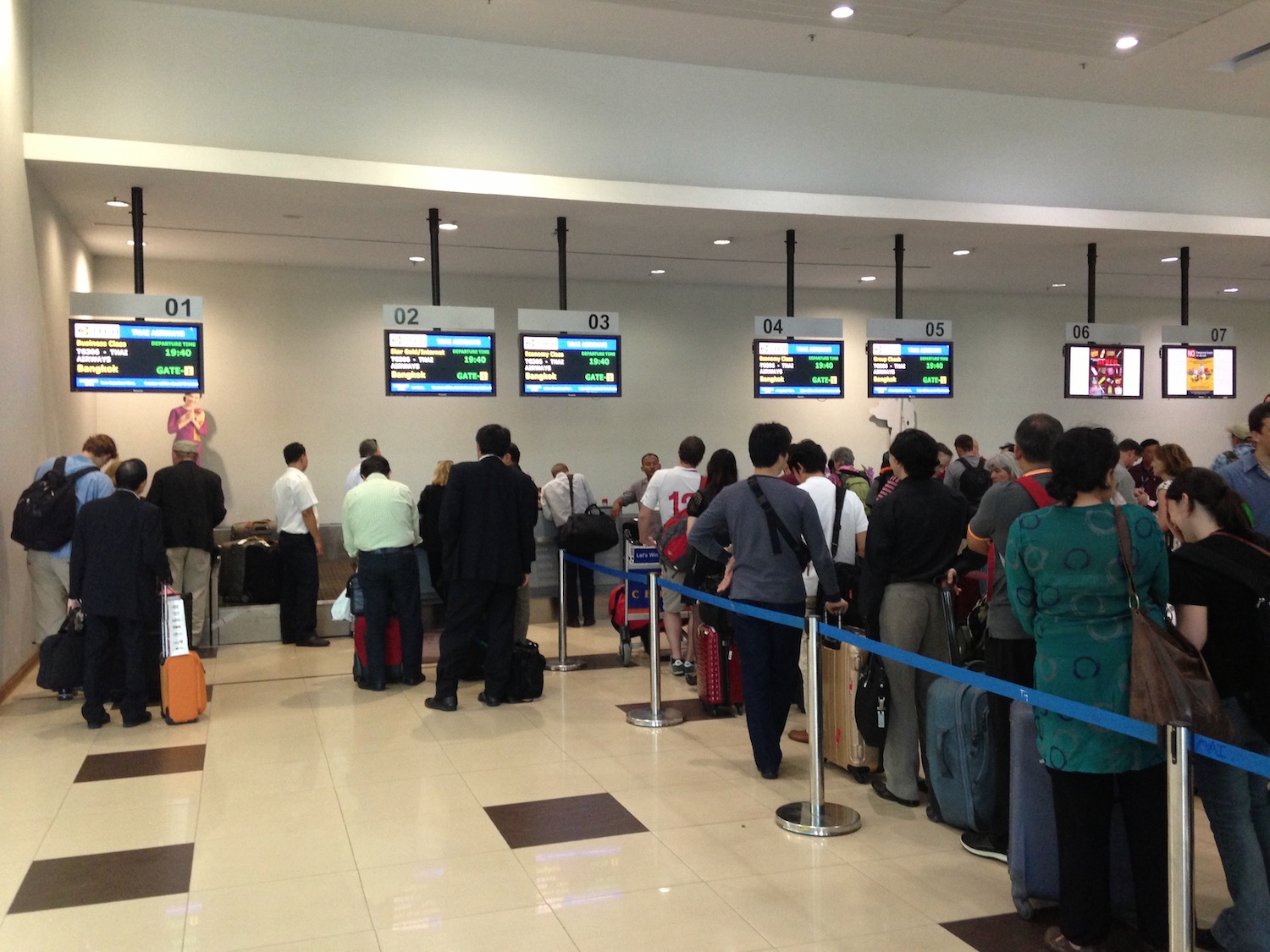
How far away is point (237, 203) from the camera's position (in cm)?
→ 776

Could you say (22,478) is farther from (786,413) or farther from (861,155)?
(786,413)

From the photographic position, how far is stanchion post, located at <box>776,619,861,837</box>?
4254 mm

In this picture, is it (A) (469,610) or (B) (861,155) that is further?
(B) (861,155)

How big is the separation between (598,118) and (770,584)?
4220 mm

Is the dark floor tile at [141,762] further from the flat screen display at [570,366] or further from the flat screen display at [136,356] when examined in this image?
the flat screen display at [570,366]

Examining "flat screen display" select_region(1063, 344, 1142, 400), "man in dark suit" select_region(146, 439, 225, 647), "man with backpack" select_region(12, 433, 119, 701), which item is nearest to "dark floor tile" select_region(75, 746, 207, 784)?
"man with backpack" select_region(12, 433, 119, 701)

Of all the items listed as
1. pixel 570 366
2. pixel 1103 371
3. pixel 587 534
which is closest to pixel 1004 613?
pixel 570 366

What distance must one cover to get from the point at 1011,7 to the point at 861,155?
6.32 ft

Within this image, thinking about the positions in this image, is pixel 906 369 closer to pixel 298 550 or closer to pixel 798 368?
pixel 798 368

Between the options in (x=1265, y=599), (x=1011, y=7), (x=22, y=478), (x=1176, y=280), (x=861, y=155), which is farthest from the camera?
(x=1176, y=280)

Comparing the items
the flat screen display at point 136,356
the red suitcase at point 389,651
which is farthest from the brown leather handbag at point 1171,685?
the flat screen display at point 136,356

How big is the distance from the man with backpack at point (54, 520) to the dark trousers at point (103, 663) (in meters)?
0.51

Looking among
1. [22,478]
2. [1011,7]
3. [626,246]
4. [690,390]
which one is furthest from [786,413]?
[22,478]

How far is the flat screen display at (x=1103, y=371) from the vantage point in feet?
31.2
